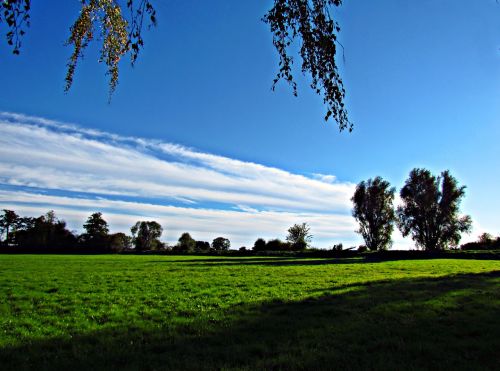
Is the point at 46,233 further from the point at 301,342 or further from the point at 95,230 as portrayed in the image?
the point at 301,342

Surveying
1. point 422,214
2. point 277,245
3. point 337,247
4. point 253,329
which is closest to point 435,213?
point 422,214

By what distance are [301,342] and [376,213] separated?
84177 mm

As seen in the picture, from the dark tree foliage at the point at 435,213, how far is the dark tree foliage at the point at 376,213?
263 inches

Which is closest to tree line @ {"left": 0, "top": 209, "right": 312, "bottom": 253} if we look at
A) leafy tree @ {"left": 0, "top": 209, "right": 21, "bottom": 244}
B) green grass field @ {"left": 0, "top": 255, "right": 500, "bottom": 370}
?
leafy tree @ {"left": 0, "top": 209, "right": 21, "bottom": 244}

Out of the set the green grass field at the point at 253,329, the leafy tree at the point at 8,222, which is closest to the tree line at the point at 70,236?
the leafy tree at the point at 8,222

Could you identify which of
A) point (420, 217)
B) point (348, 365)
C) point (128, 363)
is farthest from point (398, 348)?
point (420, 217)

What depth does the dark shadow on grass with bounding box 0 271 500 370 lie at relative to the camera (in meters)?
7.27

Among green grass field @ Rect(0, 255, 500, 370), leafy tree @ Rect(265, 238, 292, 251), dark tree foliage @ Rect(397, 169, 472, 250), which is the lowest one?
green grass field @ Rect(0, 255, 500, 370)

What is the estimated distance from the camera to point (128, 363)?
7.34 metres

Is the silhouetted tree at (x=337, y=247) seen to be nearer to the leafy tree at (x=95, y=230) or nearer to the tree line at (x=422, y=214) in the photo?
the tree line at (x=422, y=214)

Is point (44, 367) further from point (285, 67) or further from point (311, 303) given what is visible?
point (311, 303)

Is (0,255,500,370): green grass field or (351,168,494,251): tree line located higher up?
(351,168,494,251): tree line

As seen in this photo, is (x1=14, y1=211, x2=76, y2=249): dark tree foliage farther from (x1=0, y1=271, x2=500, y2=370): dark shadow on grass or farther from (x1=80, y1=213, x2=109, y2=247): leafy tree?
(x1=0, y1=271, x2=500, y2=370): dark shadow on grass

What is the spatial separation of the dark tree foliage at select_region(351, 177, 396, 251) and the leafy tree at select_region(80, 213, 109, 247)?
334ft
